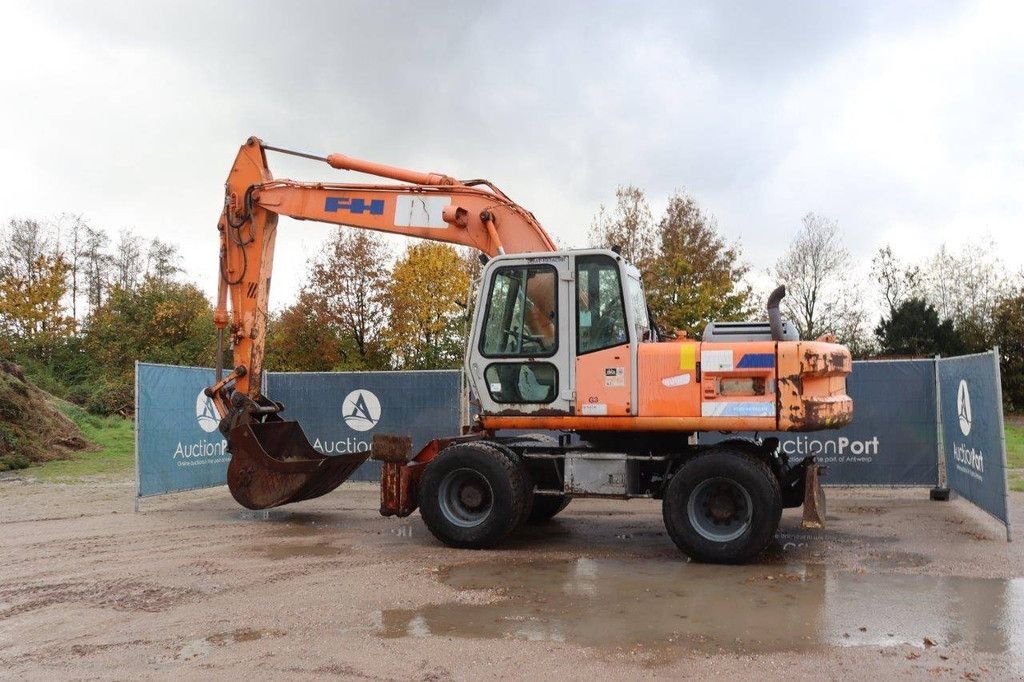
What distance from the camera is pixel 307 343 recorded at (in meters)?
28.8

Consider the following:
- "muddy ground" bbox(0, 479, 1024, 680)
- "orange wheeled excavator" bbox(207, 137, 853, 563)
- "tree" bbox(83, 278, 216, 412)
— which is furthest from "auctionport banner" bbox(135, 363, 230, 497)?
"tree" bbox(83, 278, 216, 412)

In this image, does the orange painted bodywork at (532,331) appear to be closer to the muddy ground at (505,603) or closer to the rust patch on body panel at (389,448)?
the rust patch on body panel at (389,448)

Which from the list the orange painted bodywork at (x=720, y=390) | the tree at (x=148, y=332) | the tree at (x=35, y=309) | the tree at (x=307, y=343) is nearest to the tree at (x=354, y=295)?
the tree at (x=307, y=343)

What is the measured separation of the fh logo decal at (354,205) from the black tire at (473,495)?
310 centimetres

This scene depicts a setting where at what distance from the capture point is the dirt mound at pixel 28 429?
61.5ft

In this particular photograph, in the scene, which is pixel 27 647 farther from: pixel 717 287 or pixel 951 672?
pixel 717 287

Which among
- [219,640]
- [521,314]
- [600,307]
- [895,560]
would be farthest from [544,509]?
[219,640]

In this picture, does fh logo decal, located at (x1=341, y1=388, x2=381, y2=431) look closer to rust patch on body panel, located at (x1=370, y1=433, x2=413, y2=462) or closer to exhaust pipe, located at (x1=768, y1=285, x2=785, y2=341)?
rust patch on body panel, located at (x1=370, y1=433, x2=413, y2=462)

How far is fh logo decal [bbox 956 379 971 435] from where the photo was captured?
388 inches

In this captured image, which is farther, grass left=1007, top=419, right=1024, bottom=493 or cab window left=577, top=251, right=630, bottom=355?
grass left=1007, top=419, right=1024, bottom=493

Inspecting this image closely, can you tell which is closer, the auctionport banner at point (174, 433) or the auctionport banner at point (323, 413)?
the auctionport banner at point (174, 433)

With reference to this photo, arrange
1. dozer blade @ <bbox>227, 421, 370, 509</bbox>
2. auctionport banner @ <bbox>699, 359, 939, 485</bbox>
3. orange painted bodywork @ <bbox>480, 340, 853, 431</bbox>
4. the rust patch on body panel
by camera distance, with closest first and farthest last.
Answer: orange painted bodywork @ <bbox>480, 340, 853, 431</bbox>
the rust patch on body panel
dozer blade @ <bbox>227, 421, 370, 509</bbox>
auctionport banner @ <bbox>699, 359, 939, 485</bbox>

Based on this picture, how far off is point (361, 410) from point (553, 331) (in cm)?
604

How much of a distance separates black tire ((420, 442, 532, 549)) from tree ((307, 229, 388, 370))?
67.5 feet
